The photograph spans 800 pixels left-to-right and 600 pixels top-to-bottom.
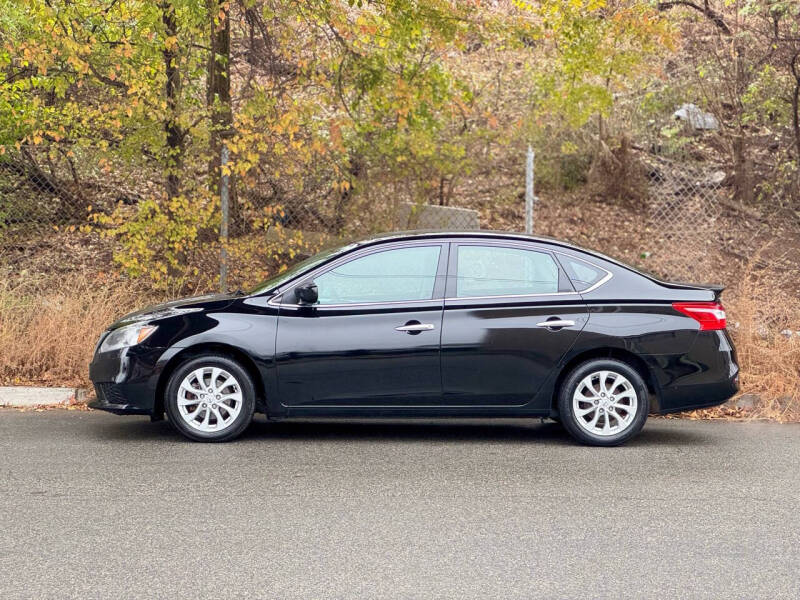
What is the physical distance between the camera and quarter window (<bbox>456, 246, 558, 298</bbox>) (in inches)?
316

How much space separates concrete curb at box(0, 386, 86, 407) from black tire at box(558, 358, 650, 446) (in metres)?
4.60

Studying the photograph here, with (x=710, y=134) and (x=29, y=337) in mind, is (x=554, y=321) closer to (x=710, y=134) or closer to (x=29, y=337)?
(x=29, y=337)

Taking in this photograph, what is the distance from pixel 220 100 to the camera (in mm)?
12203

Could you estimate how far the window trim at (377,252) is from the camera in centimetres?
797

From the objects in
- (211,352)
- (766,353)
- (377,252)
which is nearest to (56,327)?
(211,352)

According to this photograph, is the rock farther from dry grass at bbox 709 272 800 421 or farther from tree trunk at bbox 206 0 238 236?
tree trunk at bbox 206 0 238 236

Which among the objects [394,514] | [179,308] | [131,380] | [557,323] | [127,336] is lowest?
[394,514]

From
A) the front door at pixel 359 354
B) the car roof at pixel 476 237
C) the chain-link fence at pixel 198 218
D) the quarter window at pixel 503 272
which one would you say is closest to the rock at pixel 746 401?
the car roof at pixel 476 237

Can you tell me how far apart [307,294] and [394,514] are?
2.46m

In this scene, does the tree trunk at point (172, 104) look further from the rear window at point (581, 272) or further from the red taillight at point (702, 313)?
the red taillight at point (702, 313)

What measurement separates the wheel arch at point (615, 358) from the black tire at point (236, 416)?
2.34 metres

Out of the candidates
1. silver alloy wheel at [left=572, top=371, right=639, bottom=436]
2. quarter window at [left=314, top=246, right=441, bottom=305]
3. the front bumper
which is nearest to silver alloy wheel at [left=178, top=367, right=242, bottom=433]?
the front bumper

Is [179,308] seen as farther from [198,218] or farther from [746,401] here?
[746,401]

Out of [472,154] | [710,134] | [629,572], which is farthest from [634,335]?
[710,134]
